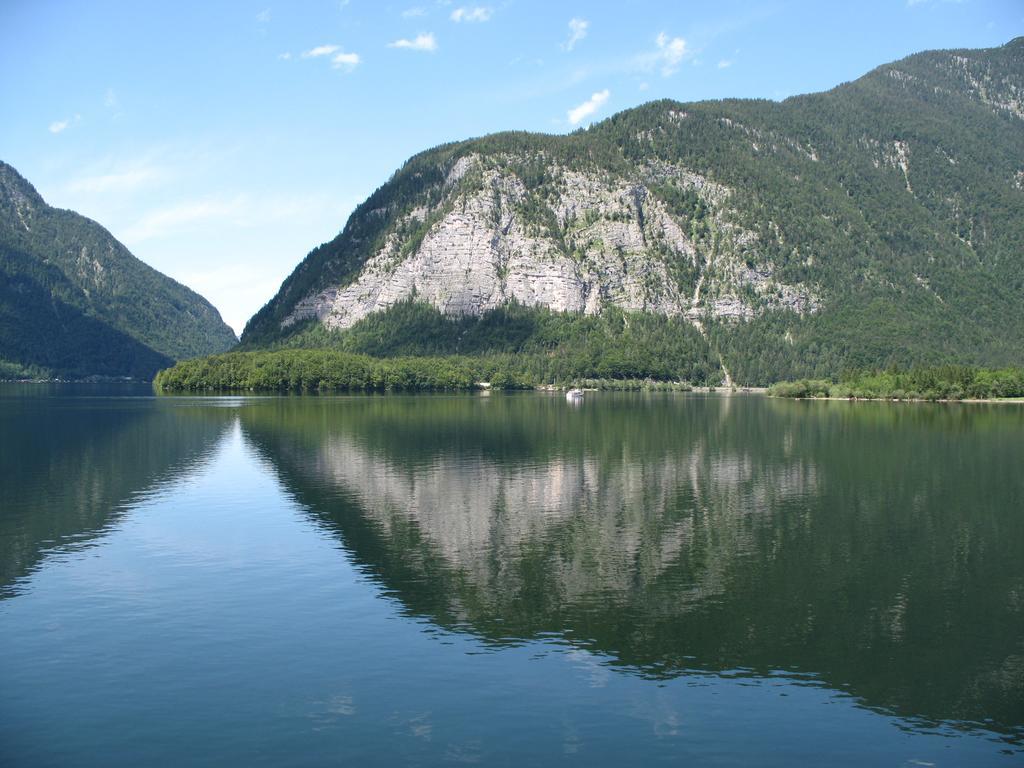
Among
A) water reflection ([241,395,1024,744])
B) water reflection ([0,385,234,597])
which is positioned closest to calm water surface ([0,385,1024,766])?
water reflection ([241,395,1024,744])

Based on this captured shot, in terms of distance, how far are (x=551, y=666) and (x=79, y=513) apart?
37.8m

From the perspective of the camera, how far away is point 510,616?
115 ft

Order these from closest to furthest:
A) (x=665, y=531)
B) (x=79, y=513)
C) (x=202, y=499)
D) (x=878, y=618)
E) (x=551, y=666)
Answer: (x=551, y=666) < (x=878, y=618) < (x=665, y=531) < (x=79, y=513) < (x=202, y=499)

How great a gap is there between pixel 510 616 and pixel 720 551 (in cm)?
1489

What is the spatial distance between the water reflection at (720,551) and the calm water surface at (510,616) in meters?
0.19

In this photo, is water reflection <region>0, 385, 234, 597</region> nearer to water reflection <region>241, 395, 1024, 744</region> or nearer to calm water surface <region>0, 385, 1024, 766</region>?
calm water surface <region>0, 385, 1024, 766</region>

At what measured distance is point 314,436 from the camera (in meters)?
106

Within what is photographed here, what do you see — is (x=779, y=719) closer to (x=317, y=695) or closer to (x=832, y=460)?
(x=317, y=695)

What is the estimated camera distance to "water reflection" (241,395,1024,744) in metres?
30.9

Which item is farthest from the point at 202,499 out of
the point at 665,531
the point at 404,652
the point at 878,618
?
the point at 878,618

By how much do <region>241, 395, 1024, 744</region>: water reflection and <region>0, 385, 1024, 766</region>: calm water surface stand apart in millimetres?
194

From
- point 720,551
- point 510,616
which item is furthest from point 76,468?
point 720,551

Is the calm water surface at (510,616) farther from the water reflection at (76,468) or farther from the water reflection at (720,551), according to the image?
the water reflection at (76,468)

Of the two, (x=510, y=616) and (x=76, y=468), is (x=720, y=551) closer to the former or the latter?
(x=510, y=616)
